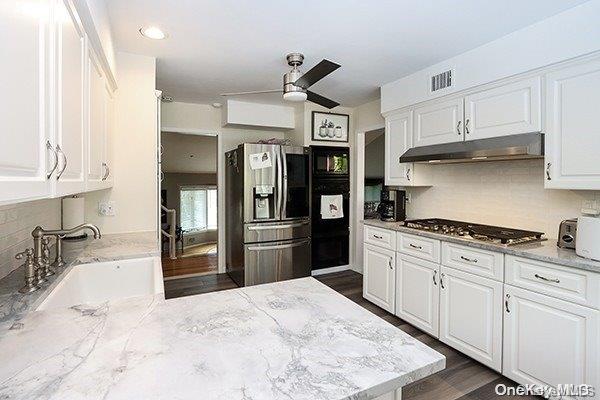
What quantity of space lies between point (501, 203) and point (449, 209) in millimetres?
504

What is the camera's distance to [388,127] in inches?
126

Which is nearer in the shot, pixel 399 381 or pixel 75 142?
pixel 399 381

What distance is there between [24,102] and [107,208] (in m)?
1.96

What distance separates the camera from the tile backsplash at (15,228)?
1.33 metres

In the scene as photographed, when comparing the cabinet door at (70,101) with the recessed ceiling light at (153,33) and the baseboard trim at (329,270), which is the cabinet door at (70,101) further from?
the baseboard trim at (329,270)

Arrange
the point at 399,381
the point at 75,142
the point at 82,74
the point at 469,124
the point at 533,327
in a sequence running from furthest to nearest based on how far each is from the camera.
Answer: the point at 469,124
the point at 533,327
the point at 82,74
the point at 75,142
the point at 399,381

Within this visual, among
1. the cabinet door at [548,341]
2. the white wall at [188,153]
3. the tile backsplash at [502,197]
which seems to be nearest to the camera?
the cabinet door at [548,341]

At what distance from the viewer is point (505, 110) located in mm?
2170

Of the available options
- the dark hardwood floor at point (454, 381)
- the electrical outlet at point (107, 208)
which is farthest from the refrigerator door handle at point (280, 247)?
the electrical outlet at point (107, 208)

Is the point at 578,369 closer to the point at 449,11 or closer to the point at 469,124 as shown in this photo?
the point at 469,124

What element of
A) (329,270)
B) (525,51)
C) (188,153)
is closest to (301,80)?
(525,51)

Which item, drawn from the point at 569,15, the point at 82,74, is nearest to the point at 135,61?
the point at 82,74

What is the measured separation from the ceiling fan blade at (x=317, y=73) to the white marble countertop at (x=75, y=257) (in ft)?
4.91

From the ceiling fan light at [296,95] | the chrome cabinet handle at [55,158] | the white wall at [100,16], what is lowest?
the chrome cabinet handle at [55,158]
